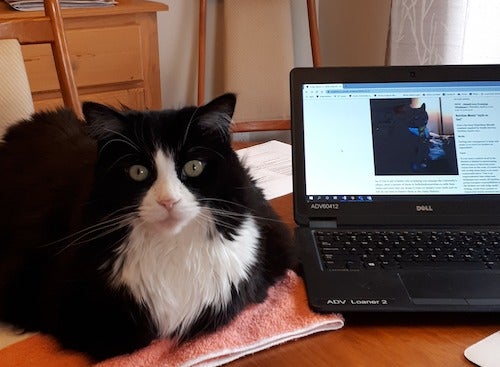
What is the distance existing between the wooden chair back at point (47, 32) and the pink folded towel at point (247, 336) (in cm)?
79

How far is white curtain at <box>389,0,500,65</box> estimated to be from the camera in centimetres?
167

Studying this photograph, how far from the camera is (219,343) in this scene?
690mm

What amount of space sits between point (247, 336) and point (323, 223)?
312 millimetres

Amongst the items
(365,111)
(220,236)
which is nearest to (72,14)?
(365,111)

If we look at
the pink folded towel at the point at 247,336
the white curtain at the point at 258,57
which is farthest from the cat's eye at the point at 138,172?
the white curtain at the point at 258,57

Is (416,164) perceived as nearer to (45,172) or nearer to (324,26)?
(45,172)

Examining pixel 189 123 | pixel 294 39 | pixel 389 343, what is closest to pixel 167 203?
pixel 189 123

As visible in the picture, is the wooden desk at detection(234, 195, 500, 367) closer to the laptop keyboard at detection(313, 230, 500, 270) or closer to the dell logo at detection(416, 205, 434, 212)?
the laptop keyboard at detection(313, 230, 500, 270)

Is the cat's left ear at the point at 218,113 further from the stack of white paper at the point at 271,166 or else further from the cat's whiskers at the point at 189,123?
the stack of white paper at the point at 271,166

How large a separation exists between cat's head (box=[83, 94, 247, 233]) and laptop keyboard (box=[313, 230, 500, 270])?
0.70ft

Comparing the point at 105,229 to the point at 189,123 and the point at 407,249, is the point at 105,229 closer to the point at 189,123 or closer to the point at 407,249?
the point at 189,123

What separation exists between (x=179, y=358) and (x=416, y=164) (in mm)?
537

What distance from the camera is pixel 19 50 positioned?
1171mm

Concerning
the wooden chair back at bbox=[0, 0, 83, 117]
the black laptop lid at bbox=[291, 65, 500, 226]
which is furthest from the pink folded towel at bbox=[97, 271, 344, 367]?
the wooden chair back at bbox=[0, 0, 83, 117]
